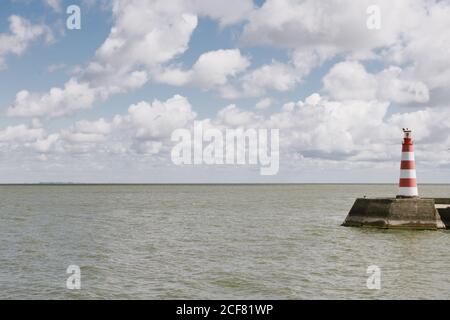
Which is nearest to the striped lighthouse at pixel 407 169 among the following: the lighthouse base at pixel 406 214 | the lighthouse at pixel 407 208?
the lighthouse at pixel 407 208

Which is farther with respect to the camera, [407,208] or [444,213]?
[444,213]

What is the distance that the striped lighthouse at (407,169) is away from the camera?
31.0 m

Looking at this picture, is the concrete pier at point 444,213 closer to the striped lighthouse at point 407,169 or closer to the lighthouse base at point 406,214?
the lighthouse base at point 406,214

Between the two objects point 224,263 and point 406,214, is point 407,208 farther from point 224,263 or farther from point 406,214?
point 224,263

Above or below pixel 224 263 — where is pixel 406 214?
above

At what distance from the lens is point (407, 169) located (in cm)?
3105

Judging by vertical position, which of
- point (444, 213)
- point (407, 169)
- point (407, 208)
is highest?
point (407, 169)

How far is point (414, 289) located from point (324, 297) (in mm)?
3533

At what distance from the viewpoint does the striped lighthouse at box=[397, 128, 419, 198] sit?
30969 mm

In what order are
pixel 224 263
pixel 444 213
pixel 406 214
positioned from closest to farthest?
pixel 224 263 < pixel 406 214 < pixel 444 213

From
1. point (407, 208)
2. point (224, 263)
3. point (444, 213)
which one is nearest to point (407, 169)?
point (407, 208)

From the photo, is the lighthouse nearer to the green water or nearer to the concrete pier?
the concrete pier

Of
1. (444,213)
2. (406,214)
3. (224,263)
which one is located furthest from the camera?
(444,213)
